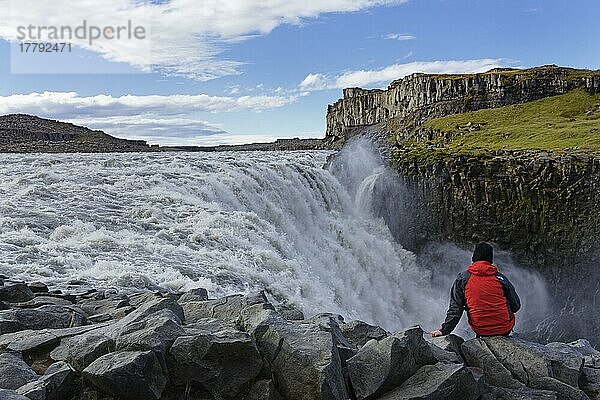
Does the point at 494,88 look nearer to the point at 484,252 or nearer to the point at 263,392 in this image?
the point at 484,252

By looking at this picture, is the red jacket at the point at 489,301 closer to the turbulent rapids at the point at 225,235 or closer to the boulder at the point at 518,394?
the boulder at the point at 518,394

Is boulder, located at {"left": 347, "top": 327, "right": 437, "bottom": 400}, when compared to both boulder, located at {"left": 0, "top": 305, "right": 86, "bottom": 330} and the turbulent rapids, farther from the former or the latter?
the turbulent rapids

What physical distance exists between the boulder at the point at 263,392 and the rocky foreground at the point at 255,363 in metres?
0.02

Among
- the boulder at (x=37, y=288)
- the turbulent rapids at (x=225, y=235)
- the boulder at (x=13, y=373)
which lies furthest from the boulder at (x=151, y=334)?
the turbulent rapids at (x=225, y=235)

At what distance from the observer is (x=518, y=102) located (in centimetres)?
11769

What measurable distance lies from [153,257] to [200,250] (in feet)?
6.95

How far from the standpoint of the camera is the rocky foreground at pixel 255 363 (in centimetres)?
762

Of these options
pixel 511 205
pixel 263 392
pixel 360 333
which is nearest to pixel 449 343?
pixel 360 333

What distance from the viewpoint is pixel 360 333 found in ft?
38.3

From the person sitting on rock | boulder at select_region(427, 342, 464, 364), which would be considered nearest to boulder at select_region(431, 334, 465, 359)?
boulder at select_region(427, 342, 464, 364)

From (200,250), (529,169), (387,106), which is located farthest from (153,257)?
(387,106)

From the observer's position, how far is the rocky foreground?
300 inches

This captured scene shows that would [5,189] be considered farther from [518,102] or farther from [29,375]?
[518,102]

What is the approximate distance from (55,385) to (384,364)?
479 cm
